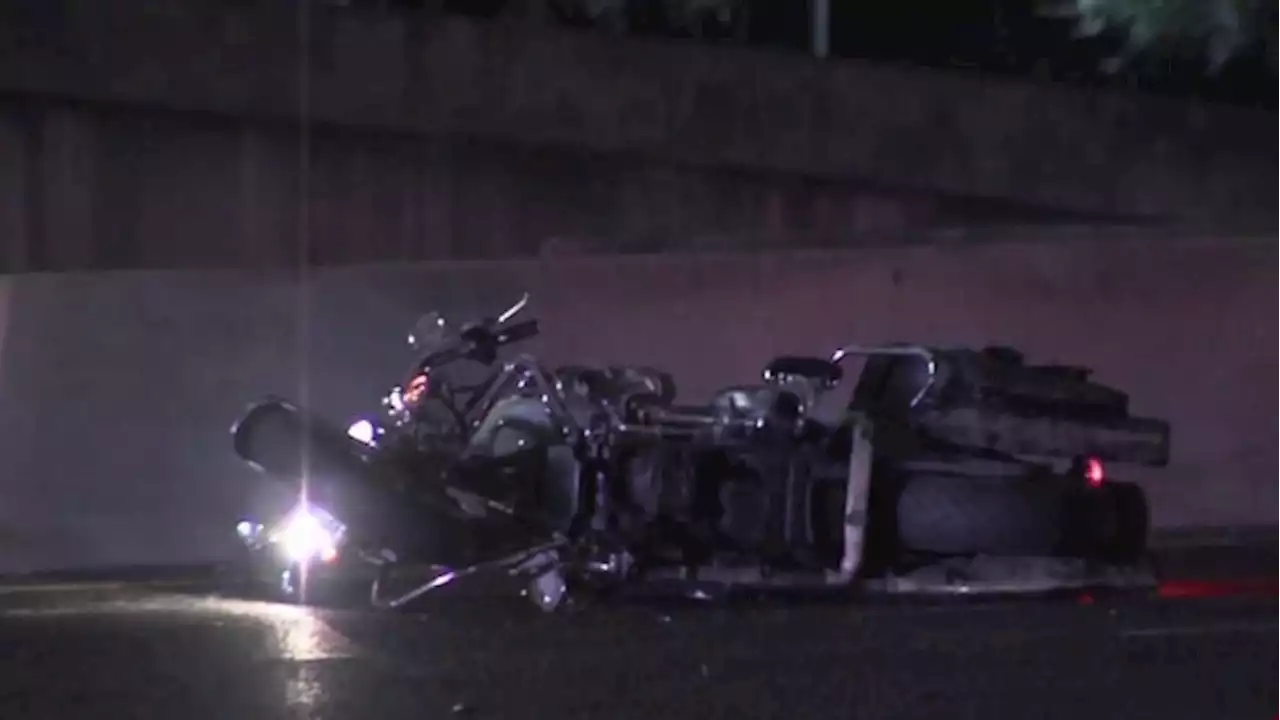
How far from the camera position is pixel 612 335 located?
1357cm

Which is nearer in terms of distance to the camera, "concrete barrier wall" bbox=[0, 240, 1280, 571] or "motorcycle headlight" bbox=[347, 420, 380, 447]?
"motorcycle headlight" bbox=[347, 420, 380, 447]

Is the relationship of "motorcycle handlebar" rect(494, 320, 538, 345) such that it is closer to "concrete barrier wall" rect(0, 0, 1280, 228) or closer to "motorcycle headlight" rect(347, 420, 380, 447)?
"motorcycle headlight" rect(347, 420, 380, 447)

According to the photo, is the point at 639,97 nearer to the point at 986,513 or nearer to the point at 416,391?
the point at 416,391

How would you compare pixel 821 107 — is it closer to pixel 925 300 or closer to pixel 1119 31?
pixel 1119 31

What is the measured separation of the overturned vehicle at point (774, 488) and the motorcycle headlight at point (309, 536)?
0.11 ft

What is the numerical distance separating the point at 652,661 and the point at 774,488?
1502mm

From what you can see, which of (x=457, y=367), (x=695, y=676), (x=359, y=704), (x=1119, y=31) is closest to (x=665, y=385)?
(x=457, y=367)

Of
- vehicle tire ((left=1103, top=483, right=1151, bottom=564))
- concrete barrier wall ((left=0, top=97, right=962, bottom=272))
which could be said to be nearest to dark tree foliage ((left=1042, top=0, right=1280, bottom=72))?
concrete barrier wall ((left=0, top=97, right=962, bottom=272))

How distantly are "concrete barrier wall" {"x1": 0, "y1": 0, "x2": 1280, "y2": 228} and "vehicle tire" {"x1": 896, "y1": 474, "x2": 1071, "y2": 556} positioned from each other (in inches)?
314

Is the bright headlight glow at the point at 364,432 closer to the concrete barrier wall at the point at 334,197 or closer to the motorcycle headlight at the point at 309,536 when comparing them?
the motorcycle headlight at the point at 309,536

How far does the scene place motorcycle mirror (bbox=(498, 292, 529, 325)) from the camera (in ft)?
38.4

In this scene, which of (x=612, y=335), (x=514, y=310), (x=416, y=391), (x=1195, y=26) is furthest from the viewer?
(x=1195, y=26)

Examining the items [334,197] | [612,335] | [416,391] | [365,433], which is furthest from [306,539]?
[334,197]

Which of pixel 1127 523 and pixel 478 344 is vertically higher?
pixel 478 344
